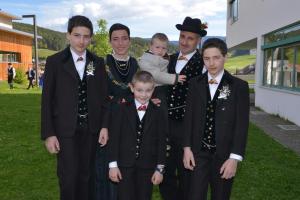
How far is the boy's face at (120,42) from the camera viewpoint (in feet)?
12.8

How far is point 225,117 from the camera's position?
3.35m

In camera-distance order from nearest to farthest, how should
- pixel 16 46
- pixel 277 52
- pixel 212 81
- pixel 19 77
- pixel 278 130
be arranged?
pixel 212 81 < pixel 278 130 < pixel 277 52 < pixel 19 77 < pixel 16 46

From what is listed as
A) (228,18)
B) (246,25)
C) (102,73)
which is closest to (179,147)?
(102,73)

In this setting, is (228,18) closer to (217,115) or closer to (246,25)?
(246,25)

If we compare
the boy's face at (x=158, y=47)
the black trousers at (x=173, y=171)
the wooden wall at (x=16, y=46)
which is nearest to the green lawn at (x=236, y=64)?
the wooden wall at (x=16, y=46)

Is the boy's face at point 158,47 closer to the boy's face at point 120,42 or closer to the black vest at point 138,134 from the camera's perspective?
the boy's face at point 120,42

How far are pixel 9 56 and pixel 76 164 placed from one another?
135 feet

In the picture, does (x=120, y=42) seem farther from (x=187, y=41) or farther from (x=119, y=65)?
(x=187, y=41)

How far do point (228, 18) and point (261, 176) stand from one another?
2600cm

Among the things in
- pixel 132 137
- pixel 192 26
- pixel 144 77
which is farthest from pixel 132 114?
pixel 192 26

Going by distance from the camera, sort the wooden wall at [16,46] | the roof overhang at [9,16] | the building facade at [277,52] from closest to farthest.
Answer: the building facade at [277,52], the wooden wall at [16,46], the roof overhang at [9,16]

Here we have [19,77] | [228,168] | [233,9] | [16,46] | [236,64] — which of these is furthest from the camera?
[236,64]

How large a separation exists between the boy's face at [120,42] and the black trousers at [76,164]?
86 cm

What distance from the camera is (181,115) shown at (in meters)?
3.97
